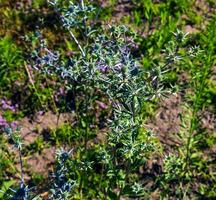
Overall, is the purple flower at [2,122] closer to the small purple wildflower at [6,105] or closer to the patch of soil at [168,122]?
the small purple wildflower at [6,105]

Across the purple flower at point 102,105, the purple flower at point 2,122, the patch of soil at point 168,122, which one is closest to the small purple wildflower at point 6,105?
the purple flower at point 2,122

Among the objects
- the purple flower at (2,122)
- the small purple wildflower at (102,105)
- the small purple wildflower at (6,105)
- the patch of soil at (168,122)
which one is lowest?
the patch of soil at (168,122)

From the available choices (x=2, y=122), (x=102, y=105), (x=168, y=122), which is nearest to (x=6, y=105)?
(x=2, y=122)

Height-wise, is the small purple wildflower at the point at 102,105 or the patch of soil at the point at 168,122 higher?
the small purple wildflower at the point at 102,105

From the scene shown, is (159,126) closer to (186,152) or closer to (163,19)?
(186,152)

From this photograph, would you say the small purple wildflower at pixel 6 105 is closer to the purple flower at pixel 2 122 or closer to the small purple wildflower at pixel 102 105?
the purple flower at pixel 2 122

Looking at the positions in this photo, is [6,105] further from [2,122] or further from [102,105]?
[102,105]

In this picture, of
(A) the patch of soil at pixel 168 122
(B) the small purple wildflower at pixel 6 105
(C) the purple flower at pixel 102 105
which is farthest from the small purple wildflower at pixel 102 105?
(B) the small purple wildflower at pixel 6 105

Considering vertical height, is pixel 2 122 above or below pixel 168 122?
above

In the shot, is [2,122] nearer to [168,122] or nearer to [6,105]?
[6,105]

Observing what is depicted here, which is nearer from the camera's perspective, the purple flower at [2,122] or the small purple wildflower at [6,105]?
the purple flower at [2,122]

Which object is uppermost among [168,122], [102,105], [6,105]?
[6,105]

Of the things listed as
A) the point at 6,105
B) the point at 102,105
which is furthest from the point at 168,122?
the point at 6,105

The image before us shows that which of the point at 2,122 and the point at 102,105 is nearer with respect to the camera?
the point at 2,122
